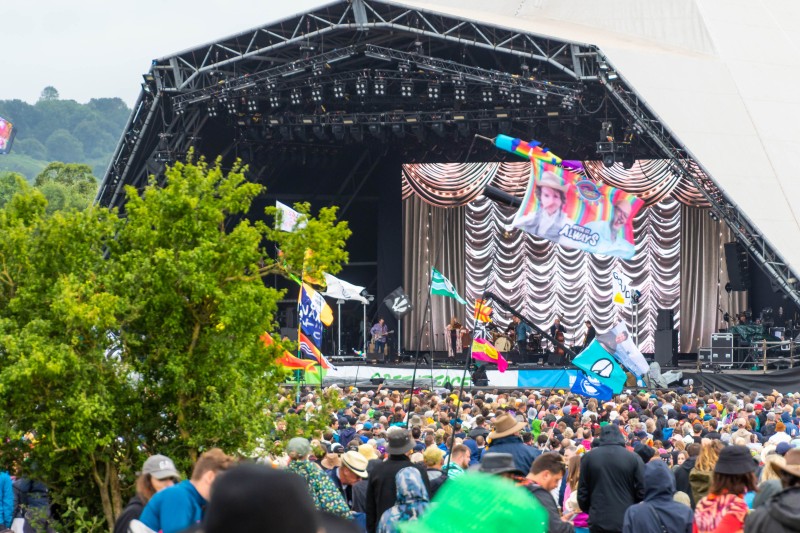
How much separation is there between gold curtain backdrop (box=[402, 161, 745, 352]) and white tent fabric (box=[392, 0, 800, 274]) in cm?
329

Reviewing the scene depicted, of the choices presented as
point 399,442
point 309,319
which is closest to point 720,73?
point 309,319

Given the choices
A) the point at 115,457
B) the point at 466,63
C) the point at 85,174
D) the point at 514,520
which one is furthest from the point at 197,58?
the point at 85,174

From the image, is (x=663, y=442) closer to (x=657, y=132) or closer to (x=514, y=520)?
(x=514, y=520)

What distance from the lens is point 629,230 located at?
21.8 metres

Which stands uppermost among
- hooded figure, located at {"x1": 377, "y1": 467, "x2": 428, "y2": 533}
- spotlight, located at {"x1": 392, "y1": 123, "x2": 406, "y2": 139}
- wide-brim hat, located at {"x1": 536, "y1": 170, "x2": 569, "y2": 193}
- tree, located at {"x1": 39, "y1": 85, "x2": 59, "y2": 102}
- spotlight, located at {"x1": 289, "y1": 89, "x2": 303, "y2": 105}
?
tree, located at {"x1": 39, "y1": 85, "x2": 59, "y2": 102}

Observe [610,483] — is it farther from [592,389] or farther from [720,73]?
[720,73]

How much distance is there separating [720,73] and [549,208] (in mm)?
5573

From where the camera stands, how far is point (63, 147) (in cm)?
14200

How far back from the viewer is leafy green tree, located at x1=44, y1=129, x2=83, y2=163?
14200 centimetres

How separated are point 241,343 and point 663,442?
4615 millimetres

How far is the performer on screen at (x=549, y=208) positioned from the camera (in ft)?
69.5

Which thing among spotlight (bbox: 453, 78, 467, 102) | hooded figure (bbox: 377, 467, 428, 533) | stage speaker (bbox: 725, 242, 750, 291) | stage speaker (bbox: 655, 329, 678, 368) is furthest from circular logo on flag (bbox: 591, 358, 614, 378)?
stage speaker (bbox: 725, 242, 750, 291)

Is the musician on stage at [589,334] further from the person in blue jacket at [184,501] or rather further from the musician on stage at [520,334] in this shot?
the person in blue jacket at [184,501]

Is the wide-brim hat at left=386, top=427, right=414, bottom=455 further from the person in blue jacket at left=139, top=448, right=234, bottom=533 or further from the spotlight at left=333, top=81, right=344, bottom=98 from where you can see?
the spotlight at left=333, top=81, right=344, bottom=98
